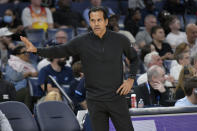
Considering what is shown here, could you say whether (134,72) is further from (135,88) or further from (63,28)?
(63,28)

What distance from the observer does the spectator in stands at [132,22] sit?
11836 mm

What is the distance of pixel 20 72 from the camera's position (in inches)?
364

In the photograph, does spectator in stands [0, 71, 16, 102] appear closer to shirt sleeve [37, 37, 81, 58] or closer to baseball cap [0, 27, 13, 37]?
baseball cap [0, 27, 13, 37]

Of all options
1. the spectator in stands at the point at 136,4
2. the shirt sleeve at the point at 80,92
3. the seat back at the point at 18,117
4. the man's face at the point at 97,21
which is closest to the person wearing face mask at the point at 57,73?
the shirt sleeve at the point at 80,92

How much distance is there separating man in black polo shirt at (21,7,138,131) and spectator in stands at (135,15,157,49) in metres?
6.15

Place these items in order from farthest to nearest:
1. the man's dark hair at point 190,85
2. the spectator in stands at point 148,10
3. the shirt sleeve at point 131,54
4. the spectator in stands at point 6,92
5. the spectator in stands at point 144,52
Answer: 1. the spectator in stands at point 148,10
2. the spectator in stands at point 144,52
3. the spectator in stands at point 6,92
4. the man's dark hair at point 190,85
5. the shirt sleeve at point 131,54

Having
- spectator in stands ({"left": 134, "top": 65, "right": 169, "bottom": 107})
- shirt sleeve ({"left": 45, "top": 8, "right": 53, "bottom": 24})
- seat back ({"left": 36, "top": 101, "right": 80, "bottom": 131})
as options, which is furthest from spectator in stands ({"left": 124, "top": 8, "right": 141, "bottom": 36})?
seat back ({"left": 36, "top": 101, "right": 80, "bottom": 131})

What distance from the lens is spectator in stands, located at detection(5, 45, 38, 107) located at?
9023 millimetres

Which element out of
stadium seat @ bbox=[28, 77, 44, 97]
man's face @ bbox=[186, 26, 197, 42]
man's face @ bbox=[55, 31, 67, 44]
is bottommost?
stadium seat @ bbox=[28, 77, 44, 97]

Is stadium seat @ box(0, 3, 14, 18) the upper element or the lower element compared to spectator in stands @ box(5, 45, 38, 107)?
upper

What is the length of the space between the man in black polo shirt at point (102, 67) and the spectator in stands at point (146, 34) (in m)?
6.15

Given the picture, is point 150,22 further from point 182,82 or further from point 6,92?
point 6,92

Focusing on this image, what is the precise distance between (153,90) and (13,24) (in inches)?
179

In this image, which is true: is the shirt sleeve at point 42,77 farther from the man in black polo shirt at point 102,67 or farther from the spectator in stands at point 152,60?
the man in black polo shirt at point 102,67
